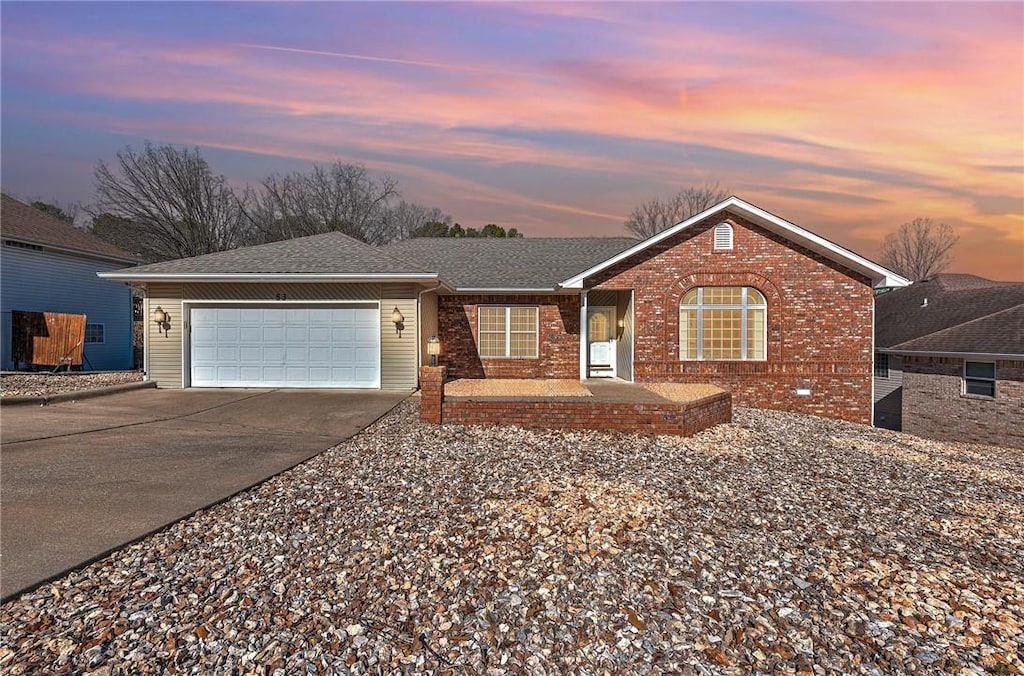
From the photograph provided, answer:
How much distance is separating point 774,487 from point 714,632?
355 cm

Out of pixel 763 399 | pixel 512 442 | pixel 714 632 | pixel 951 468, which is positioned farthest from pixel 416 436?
pixel 763 399

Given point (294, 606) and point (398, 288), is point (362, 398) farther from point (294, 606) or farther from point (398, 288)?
point (294, 606)

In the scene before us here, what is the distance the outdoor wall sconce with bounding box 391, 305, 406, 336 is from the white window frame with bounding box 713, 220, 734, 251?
318 inches

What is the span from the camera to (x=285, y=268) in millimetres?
12289

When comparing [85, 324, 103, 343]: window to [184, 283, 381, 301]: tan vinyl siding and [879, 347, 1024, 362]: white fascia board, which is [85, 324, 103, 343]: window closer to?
[184, 283, 381, 301]: tan vinyl siding

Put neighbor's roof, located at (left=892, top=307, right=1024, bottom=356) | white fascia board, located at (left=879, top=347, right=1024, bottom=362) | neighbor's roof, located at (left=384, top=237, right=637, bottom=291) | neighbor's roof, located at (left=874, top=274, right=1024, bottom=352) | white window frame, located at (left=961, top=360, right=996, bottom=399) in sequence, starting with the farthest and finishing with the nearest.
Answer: neighbor's roof, located at (left=874, top=274, right=1024, bottom=352), white window frame, located at (left=961, top=360, right=996, bottom=399), neighbor's roof, located at (left=892, top=307, right=1024, bottom=356), white fascia board, located at (left=879, top=347, right=1024, bottom=362), neighbor's roof, located at (left=384, top=237, right=637, bottom=291)

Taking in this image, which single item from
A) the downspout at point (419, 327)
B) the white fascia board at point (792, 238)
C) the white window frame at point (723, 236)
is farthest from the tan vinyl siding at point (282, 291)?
the white window frame at point (723, 236)

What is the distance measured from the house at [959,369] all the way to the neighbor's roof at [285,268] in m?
17.7

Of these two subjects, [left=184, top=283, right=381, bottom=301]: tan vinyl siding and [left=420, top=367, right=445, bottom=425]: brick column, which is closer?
Answer: [left=420, top=367, right=445, bottom=425]: brick column

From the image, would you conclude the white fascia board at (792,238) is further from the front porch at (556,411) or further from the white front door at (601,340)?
the front porch at (556,411)

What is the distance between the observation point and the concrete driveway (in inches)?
170

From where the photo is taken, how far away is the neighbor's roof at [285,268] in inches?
467

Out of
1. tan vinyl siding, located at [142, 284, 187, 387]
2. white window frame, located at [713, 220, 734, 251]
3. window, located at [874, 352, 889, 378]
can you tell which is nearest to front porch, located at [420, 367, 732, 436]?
white window frame, located at [713, 220, 734, 251]

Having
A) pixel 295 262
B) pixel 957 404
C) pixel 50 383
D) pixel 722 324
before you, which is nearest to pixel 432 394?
pixel 295 262
